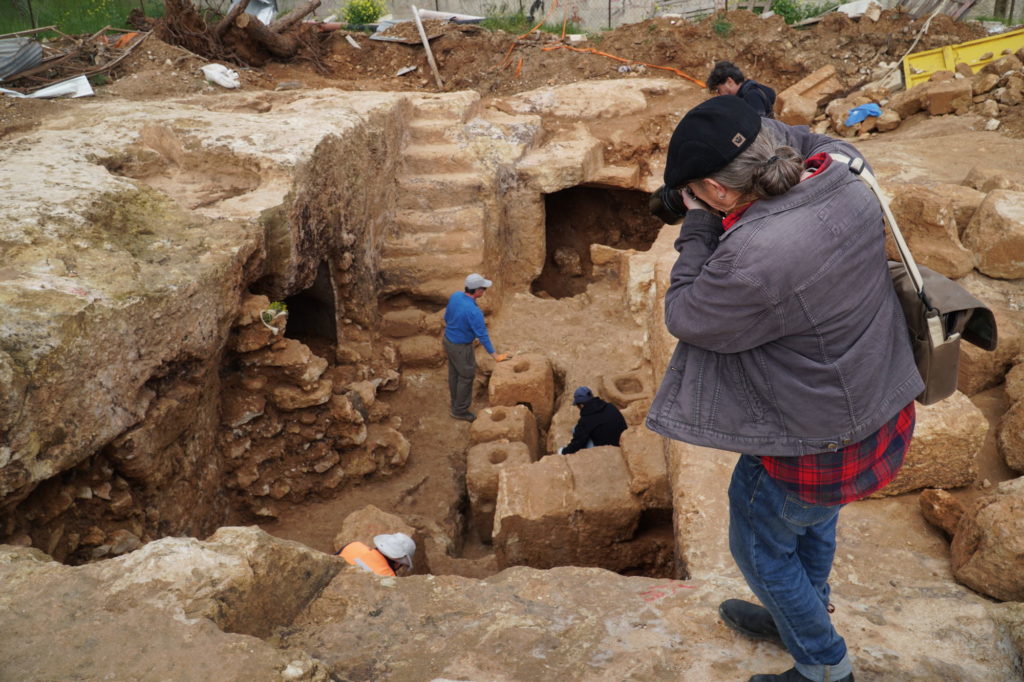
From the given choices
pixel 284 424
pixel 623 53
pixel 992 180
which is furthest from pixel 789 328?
pixel 623 53

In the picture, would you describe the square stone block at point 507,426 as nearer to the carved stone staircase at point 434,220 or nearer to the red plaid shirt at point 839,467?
the carved stone staircase at point 434,220

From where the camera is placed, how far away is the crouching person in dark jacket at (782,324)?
6.30 feet

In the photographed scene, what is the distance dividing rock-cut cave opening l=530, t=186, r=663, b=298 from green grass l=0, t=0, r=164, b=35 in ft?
26.2

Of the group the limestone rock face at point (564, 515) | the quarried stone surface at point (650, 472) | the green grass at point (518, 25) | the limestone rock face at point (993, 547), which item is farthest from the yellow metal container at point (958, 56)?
the limestone rock face at point (993, 547)

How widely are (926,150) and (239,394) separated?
774 centimetres

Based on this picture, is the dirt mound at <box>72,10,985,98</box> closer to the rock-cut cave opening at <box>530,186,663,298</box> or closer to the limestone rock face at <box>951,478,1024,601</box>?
the rock-cut cave opening at <box>530,186,663,298</box>

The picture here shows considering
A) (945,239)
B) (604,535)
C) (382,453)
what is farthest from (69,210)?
(945,239)

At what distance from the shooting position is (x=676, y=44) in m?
12.9

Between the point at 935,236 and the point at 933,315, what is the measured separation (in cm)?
372

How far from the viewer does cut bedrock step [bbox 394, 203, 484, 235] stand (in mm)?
8758

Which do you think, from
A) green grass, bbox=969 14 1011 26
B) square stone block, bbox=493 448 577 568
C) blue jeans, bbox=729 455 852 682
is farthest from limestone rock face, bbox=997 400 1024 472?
green grass, bbox=969 14 1011 26

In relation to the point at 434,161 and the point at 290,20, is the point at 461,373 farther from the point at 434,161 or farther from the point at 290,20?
the point at 290,20

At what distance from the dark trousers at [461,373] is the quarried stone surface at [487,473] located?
1.38 meters

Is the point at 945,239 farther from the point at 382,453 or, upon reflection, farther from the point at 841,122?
the point at 841,122
